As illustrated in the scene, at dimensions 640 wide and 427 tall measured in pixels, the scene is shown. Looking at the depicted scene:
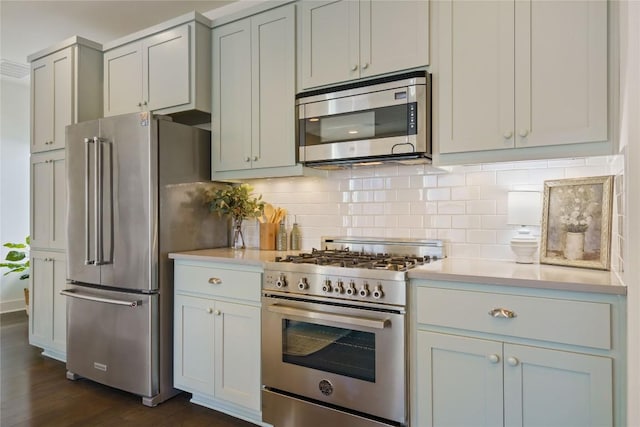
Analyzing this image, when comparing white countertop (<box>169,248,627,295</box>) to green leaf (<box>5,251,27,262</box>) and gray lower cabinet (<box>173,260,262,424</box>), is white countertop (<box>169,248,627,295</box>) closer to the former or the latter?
gray lower cabinet (<box>173,260,262,424</box>)

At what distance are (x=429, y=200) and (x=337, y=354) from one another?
106 centimetres

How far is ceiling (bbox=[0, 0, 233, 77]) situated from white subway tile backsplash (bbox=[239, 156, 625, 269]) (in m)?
1.80

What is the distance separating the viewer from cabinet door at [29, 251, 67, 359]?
3377 millimetres

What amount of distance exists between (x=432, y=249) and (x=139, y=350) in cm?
196

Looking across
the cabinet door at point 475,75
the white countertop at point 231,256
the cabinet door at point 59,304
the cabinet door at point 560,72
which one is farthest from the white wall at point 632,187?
the cabinet door at point 59,304

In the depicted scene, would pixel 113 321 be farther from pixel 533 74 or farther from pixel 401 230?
pixel 533 74

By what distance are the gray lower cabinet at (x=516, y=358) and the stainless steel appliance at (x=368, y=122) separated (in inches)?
31.1

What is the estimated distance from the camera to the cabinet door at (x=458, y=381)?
171cm

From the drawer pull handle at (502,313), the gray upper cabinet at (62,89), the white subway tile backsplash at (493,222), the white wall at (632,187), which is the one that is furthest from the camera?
the gray upper cabinet at (62,89)

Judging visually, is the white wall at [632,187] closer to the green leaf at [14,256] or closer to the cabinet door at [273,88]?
the cabinet door at [273,88]

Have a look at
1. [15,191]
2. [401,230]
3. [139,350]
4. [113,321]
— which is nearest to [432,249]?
[401,230]

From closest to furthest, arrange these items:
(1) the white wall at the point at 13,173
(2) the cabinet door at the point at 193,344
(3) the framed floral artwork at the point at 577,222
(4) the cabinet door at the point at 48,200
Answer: (3) the framed floral artwork at the point at 577,222 → (2) the cabinet door at the point at 193,344 → (4) the cabinet door at the point at 48,200 → (1) the white wall at the point at 13,173

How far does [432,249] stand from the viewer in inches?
95.8

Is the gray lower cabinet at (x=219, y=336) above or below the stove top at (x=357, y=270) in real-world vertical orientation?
below
